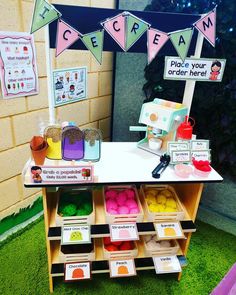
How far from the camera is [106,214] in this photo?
130 centimetres

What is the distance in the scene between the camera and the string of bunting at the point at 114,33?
104 centimetres

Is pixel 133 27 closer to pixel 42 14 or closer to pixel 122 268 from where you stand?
pixel 42 14

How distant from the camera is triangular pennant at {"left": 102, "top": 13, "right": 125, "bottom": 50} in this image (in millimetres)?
1097

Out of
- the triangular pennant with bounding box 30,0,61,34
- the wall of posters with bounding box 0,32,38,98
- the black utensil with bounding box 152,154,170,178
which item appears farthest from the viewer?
the wall of posters with bounding box 0,32,38,98

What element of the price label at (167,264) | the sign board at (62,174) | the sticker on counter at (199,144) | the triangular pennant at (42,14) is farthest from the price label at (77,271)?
the triangular pennant at (42,14)

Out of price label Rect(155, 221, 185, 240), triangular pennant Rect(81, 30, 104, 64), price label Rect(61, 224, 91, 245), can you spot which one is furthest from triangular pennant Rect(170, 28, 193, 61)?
price label Rect(61, 224, 91, 245)

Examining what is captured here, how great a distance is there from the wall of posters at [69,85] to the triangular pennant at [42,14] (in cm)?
75

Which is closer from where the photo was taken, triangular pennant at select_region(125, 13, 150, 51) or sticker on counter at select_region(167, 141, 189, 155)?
triangular pennant at select_region(125, 13, 150, 51)

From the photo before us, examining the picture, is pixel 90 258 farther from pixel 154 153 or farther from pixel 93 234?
pixel 154 153

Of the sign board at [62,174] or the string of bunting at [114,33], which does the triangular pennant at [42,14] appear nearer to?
the string of bunting at [114,33]

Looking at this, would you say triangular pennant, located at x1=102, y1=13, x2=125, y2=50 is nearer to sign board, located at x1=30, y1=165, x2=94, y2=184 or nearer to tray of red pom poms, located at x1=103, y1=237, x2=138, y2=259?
sign board, located at x1=30, y1=165, x2=94, y2=184

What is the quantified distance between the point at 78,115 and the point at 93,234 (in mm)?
1128

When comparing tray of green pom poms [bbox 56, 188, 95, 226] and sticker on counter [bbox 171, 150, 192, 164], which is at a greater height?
sticker on counter [bbox 171, 150, 192, 164]

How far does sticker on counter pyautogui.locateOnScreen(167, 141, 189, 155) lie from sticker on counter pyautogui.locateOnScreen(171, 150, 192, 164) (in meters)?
0.02
